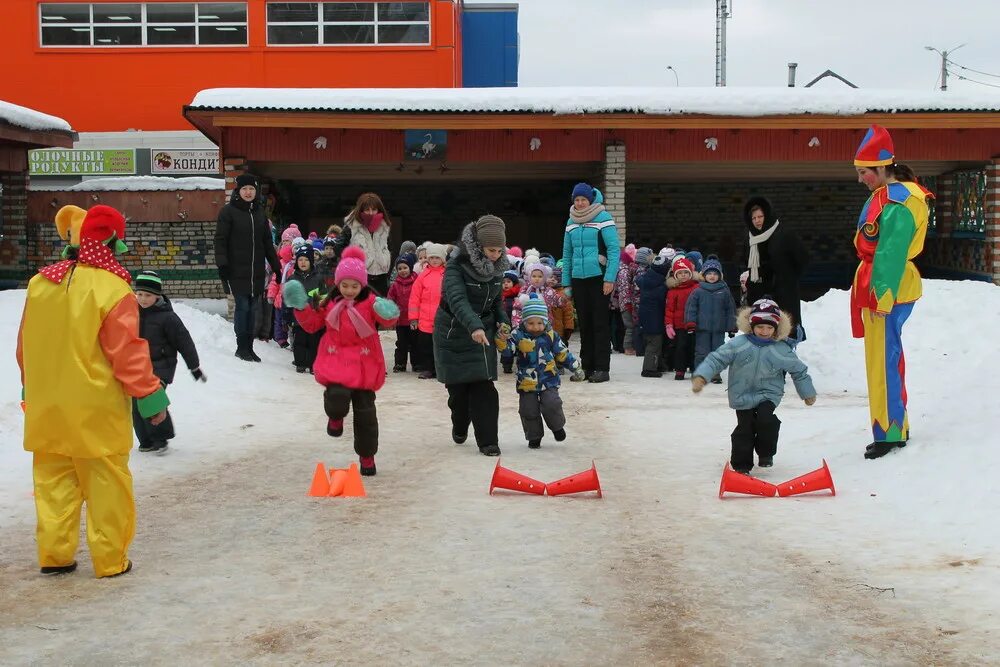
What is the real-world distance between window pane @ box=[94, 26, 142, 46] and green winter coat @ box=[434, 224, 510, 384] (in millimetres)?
22345

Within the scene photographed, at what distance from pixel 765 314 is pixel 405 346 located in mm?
6303

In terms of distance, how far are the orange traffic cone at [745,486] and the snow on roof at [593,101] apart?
10.7 m

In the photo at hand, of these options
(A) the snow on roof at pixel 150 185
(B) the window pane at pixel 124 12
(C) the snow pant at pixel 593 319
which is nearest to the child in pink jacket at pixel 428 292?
(C) the snow pant at pixel 593 319

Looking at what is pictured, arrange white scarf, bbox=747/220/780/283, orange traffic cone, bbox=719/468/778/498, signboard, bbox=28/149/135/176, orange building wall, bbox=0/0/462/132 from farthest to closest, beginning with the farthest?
orange building wall, bbox=0/0/462/132 → signboard, bbox=28/149/135/176 → white scarf, bbox=747/220/780/283 → orange traffic cone, bbox=719/468/778/498

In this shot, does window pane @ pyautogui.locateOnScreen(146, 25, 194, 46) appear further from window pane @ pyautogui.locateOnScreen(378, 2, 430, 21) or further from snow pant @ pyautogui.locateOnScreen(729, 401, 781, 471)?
snow pant @ pyautogui.locateOnScreen(729, 401, 781, 471)

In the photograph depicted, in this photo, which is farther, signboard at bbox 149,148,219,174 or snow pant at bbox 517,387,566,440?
signboard at bbox 149,148,219,174

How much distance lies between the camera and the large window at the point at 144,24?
2803cm

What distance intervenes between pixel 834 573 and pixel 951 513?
1.27 meters

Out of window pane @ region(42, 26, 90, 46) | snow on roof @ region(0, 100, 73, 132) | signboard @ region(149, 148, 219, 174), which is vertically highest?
window pane @ region(42, 26, 90, 46)

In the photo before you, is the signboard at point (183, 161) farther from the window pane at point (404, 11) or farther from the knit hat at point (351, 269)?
the knit hat at point (351, 269)

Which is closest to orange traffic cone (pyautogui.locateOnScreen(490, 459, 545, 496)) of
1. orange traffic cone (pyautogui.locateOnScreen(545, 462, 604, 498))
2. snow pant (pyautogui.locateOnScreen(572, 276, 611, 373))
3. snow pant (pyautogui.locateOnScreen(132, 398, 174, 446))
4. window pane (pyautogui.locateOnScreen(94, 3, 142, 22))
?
orange traffic cone (pyautogui.locateOnScreen(545, 462, 604, 498))

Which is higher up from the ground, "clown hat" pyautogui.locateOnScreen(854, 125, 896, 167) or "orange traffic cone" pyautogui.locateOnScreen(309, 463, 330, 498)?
"clown hat" pyautogui.locateOnScreen(854, 125, 896, 167)

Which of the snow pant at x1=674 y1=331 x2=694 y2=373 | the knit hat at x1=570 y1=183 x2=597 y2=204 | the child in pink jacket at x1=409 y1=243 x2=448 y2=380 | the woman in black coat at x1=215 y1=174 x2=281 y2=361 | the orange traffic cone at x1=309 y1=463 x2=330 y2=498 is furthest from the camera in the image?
the woman in black coat at x1=215 y1=174 x2=281 y2=361

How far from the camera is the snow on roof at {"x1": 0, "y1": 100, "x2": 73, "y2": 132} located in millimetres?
16250
